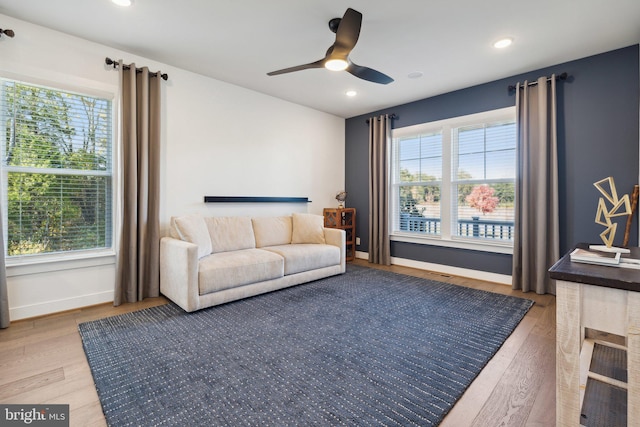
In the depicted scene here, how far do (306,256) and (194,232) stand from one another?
132cm

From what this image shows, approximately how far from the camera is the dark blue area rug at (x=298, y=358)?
1539 millimetres

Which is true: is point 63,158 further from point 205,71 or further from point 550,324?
point 550,324

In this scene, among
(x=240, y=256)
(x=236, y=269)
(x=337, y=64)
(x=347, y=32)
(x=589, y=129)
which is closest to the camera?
(x=347, y=32)

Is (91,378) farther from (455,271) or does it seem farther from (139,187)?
(455,271)

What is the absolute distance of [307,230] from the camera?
4.38 meters

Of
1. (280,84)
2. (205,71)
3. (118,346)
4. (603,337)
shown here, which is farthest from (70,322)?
(603,337)

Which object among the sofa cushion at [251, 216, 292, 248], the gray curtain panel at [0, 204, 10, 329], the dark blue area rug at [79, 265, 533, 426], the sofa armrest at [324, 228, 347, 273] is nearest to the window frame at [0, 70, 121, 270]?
the gray curtain panel at [0, 204, 10, 329]

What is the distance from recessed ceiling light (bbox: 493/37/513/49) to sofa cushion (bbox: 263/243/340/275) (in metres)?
2.89

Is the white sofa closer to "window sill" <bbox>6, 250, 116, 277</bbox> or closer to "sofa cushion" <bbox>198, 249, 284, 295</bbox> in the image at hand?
"sofa cushion" <bbox>198, 249, 284, 295</bbox>

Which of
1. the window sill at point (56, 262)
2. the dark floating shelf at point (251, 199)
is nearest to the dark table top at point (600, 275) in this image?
the dark floating shelf at point (251, 199)

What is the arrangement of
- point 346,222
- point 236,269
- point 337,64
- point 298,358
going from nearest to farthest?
point 298,358, point 337,64, point 236,269, point 346,222

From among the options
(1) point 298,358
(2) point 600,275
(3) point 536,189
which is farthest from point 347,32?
(3) point 536,189

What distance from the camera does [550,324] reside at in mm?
2615

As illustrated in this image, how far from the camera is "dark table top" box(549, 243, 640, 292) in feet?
3.63
